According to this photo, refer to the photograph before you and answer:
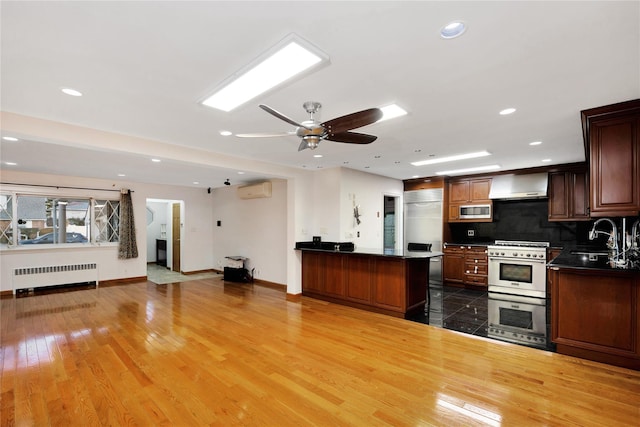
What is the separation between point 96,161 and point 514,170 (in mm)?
7672

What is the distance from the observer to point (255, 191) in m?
6.70

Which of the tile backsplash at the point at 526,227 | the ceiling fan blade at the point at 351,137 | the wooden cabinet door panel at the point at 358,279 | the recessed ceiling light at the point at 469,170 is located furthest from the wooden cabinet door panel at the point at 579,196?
the ceiling fan blade at the point at 351,137

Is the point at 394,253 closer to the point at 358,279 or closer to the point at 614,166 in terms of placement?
the point at 358,279

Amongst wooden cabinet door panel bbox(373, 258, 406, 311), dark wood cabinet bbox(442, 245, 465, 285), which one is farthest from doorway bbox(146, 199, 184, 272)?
dark wood cabinet bbox(442, 245, 465, 285)

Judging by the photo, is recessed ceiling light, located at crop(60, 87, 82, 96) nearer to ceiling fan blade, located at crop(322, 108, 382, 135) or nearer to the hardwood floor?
ceiling fan blade, located at crop(322, 108, 382, 135)

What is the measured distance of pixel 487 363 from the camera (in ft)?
9.56

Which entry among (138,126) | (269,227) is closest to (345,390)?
(138,126)

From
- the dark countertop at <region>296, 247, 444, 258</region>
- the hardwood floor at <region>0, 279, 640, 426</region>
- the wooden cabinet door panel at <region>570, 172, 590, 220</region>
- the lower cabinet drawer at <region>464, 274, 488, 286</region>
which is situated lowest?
the hardwood floor at <region>0, 279, 640, 426</region>

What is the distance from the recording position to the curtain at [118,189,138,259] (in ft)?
22.9

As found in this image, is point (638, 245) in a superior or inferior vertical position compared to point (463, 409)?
superior

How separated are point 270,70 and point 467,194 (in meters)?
5.88

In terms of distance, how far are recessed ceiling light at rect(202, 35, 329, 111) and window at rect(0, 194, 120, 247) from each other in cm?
610

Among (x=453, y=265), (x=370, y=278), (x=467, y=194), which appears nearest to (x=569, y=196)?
(x=467, y=194)

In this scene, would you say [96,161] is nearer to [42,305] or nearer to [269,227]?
[42,305]
